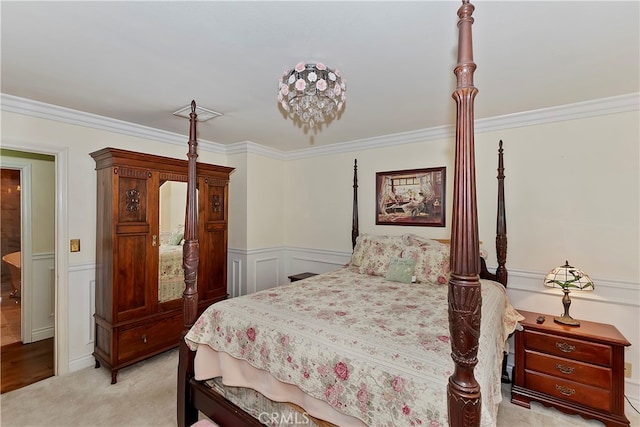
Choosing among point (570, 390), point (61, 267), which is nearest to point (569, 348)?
point (570, 390)

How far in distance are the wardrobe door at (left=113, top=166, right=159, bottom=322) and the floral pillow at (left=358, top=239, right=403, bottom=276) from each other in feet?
6.78

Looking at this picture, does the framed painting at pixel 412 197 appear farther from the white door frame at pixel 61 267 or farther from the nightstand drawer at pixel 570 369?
the white door frame at pixel 61 267

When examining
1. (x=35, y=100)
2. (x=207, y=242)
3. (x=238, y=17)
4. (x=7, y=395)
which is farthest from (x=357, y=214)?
(x=7, y=395)

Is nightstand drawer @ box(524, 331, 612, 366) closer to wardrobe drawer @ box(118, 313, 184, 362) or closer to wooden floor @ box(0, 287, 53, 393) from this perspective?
wardrobe drawer @ box(118, 313, 184, 362)

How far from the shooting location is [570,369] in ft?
7.39

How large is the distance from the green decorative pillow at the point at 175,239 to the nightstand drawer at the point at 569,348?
3.23 meters

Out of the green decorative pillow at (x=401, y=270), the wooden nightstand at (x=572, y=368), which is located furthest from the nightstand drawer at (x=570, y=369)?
the green decorative pillow at (x=401, y=270)

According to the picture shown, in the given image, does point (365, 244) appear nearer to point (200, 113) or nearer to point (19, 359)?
point (200, 113)

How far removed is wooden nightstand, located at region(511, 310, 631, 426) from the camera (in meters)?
2.12

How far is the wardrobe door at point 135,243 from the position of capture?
8.93 feet

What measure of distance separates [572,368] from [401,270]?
138cm

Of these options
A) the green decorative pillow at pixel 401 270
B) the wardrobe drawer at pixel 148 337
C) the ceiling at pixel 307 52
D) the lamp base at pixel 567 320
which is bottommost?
the wardrobe drawer at pixel 148 337

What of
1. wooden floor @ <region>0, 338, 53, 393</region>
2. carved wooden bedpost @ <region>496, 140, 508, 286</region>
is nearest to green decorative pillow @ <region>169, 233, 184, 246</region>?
wooden floor @ <region>0, 338, 53, 393</region>

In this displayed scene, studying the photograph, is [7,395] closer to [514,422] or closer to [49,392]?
[49,392]
